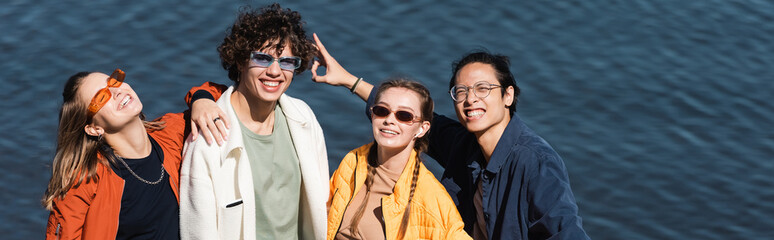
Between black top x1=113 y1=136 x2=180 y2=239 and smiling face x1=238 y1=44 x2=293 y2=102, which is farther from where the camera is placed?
smiling face x1=238 y1=44 x2=293 y2=102

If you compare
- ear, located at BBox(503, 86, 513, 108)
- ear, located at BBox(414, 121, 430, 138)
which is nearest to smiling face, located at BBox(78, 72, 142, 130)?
ear, located at BBox(414, 121, 430, 138)

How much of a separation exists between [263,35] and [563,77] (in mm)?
7130

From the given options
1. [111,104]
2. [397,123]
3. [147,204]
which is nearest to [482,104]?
[397,123]

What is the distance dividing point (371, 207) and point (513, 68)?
6766mm

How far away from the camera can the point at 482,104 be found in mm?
5176

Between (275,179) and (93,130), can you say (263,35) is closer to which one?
(275,179)

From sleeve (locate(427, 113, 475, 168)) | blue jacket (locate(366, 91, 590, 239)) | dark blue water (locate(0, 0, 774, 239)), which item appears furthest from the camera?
dark blue water (locate(0, 0, 774, 239))

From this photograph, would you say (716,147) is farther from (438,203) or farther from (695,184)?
(438,203)

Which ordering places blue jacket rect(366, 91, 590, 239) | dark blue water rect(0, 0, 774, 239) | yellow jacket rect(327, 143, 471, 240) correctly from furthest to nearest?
dark blue water rect(0, 0, 774, 239)
yellow jacket rect(327, 143, 471, 240)
blue jacket rect(366, 91, 590, 239)

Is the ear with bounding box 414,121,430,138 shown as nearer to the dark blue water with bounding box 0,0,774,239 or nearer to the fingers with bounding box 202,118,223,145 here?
the fingers with bounding box 202,118,223,145

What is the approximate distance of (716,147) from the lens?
412 inches

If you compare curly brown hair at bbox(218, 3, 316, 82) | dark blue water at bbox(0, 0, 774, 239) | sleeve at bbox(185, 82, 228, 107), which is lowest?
dark blue water at bbox(0, 0, 774, 239)

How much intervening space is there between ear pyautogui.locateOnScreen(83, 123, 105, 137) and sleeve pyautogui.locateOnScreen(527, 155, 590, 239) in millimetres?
2235

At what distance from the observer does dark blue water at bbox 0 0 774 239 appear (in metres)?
9.80
